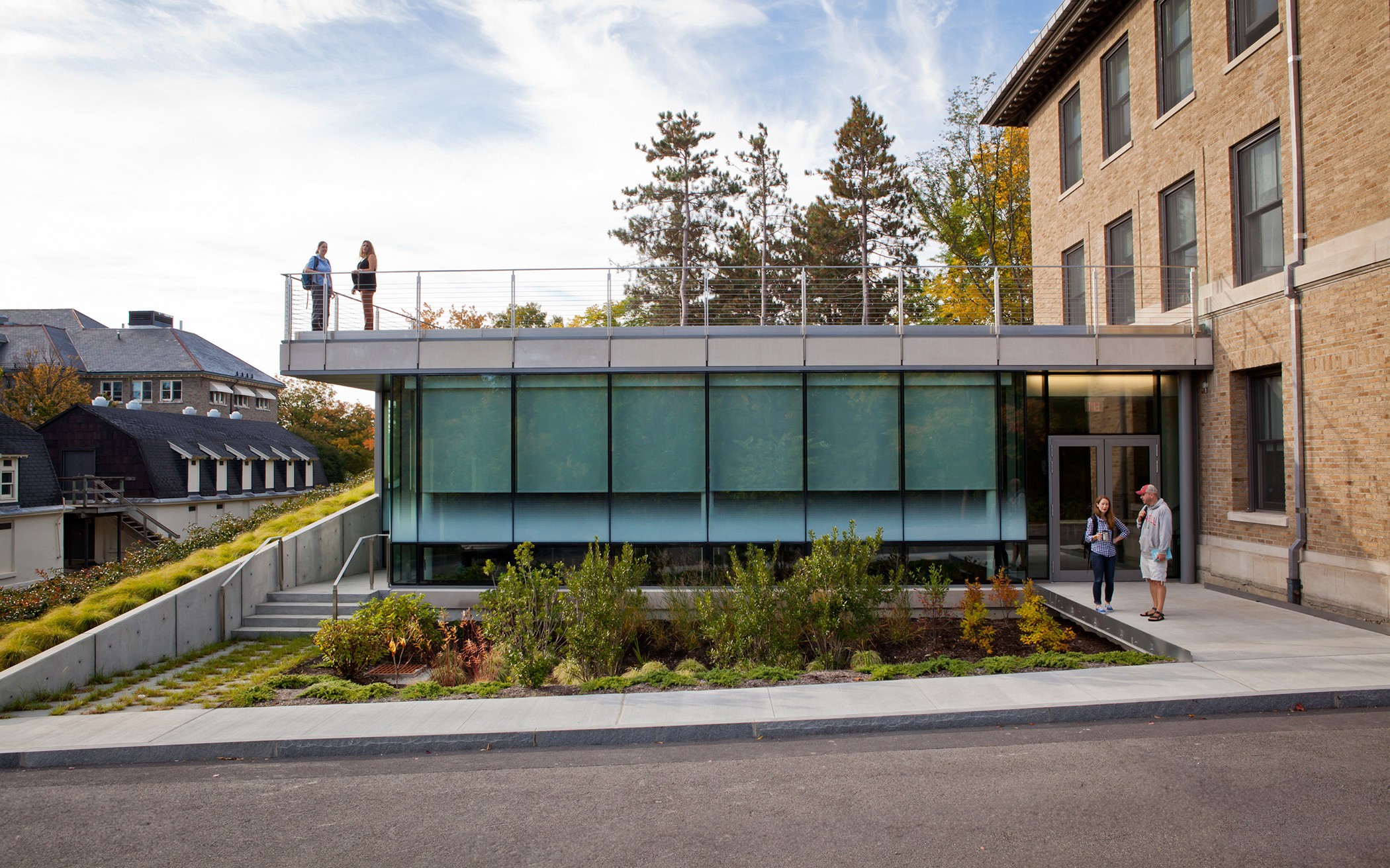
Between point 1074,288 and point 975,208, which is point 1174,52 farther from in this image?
point 975,208

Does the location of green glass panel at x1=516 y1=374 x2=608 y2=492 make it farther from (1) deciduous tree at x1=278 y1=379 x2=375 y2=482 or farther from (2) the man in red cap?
(1) deciduous tree at x1=278 y1=379 x2=375 y2=482

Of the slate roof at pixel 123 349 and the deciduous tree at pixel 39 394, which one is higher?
the slate roof at pixel 123 349

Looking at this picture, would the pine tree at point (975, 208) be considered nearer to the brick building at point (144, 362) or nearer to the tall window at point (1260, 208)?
the tall window at point (1260, 208)

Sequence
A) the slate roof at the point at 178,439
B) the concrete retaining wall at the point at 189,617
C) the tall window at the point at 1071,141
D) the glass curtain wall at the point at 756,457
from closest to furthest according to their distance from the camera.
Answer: the concrete retaining wall at the point at 189,617 < the glass curtain wall at the point at 756,457 < the tall window at the point at 1071,141 < the slate roof at the point at 178,439

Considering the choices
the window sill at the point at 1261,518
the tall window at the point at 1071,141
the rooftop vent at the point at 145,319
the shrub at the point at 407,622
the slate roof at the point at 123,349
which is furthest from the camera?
the rooftop vent at the point at 145,319

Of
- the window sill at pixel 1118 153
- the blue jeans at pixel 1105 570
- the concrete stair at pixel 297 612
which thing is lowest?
the concrete stair at pixel 297 612

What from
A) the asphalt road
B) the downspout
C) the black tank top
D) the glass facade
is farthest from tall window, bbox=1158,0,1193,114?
the black tank top

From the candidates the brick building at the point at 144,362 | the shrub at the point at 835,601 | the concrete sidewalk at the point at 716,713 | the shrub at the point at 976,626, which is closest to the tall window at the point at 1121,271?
the shrub at the point at 976,626

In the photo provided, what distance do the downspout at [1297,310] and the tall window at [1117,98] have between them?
5.20 metres

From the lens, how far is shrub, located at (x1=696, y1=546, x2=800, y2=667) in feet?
32.8

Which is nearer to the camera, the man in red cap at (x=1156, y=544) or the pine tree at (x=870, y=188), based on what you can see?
the man in red cap at (x=1156, y=544)

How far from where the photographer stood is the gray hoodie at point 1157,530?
1077cm

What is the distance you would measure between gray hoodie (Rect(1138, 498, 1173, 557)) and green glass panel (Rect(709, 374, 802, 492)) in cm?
515

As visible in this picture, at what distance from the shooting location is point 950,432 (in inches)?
558
